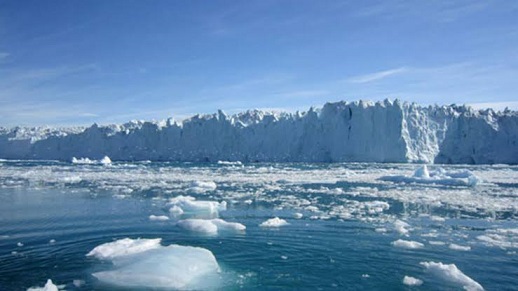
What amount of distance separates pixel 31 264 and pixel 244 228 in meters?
4.14

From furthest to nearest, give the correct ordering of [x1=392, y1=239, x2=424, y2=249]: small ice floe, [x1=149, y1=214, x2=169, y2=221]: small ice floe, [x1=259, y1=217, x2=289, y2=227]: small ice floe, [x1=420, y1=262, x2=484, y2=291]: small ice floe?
[x1=149, y1=214, x2=169, y2=221]: small ice floe, [x1=259, y1=217, x2=289, y2=227]: small ice floe, [x1=392, y1=239, x2=424, y2=249]: small ice floe, [x1=420, y1=262, x2=484, y2=291]: small ice floe

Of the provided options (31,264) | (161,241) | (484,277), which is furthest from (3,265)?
(484,277)

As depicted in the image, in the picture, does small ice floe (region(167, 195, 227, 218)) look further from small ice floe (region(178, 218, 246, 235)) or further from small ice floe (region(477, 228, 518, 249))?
small ice floe (region(477, 228, 518, 249))

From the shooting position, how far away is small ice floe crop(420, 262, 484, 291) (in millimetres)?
5613

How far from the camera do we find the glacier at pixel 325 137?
3869cm

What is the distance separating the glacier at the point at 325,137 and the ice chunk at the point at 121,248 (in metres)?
34.8

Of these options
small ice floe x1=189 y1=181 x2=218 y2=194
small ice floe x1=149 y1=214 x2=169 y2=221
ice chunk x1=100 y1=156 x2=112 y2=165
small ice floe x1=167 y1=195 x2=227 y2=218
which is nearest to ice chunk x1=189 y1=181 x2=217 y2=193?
small ice floe x1=189 y1=181 x2=218 y2=194

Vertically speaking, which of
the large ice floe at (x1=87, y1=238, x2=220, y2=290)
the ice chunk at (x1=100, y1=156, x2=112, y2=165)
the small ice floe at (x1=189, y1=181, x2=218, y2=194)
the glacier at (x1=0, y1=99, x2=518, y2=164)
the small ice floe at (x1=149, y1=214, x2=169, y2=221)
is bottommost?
the large ice floe at (x1=87, y1=238, x2=220, y2=290)

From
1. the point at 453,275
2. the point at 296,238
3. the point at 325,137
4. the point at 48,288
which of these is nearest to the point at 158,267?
the point at 48,288

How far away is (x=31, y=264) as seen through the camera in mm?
6559

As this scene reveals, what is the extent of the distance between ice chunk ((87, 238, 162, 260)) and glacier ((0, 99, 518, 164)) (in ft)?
114

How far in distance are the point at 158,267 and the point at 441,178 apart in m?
17.9

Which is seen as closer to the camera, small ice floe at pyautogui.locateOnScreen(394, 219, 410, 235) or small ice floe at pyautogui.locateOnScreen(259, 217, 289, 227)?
small ice floe at pyautogui.locateOnScreen(394, 219, 410, 235)

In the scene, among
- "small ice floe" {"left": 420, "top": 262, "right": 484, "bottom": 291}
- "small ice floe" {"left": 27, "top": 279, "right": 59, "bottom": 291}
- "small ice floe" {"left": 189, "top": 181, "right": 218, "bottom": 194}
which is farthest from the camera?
"small ice floe" {"left": 189, "top": 181, "right": 218, "bottom": 194}
